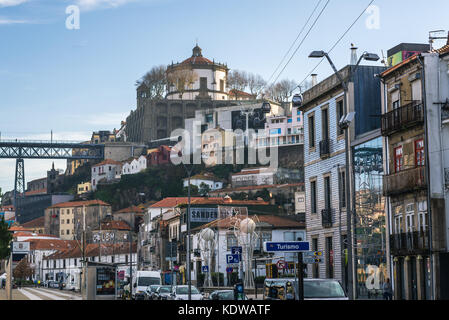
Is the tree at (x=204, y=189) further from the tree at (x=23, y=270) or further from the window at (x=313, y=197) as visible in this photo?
the window at (x=313, y=197)

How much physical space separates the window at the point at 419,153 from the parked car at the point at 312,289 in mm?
14441

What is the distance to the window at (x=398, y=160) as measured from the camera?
4084 cm

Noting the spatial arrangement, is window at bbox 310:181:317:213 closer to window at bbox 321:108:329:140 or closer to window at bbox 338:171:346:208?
window at bbox 321:108:329:140

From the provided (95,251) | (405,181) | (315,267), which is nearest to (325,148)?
(315,267)

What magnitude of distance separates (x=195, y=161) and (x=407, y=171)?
148 metres

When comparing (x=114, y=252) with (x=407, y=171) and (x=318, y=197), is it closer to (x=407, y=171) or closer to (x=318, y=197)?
(x=318, y=197)

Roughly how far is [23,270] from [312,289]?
163 meters

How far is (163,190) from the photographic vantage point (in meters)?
185

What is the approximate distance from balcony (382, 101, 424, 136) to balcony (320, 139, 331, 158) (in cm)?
663

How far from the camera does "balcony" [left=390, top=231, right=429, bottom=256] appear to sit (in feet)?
122

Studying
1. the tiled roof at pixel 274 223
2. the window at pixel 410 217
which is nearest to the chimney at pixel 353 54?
the window at pixel 410 217

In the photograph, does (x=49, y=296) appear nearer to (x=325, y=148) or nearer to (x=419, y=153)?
(x=325, y=148)
